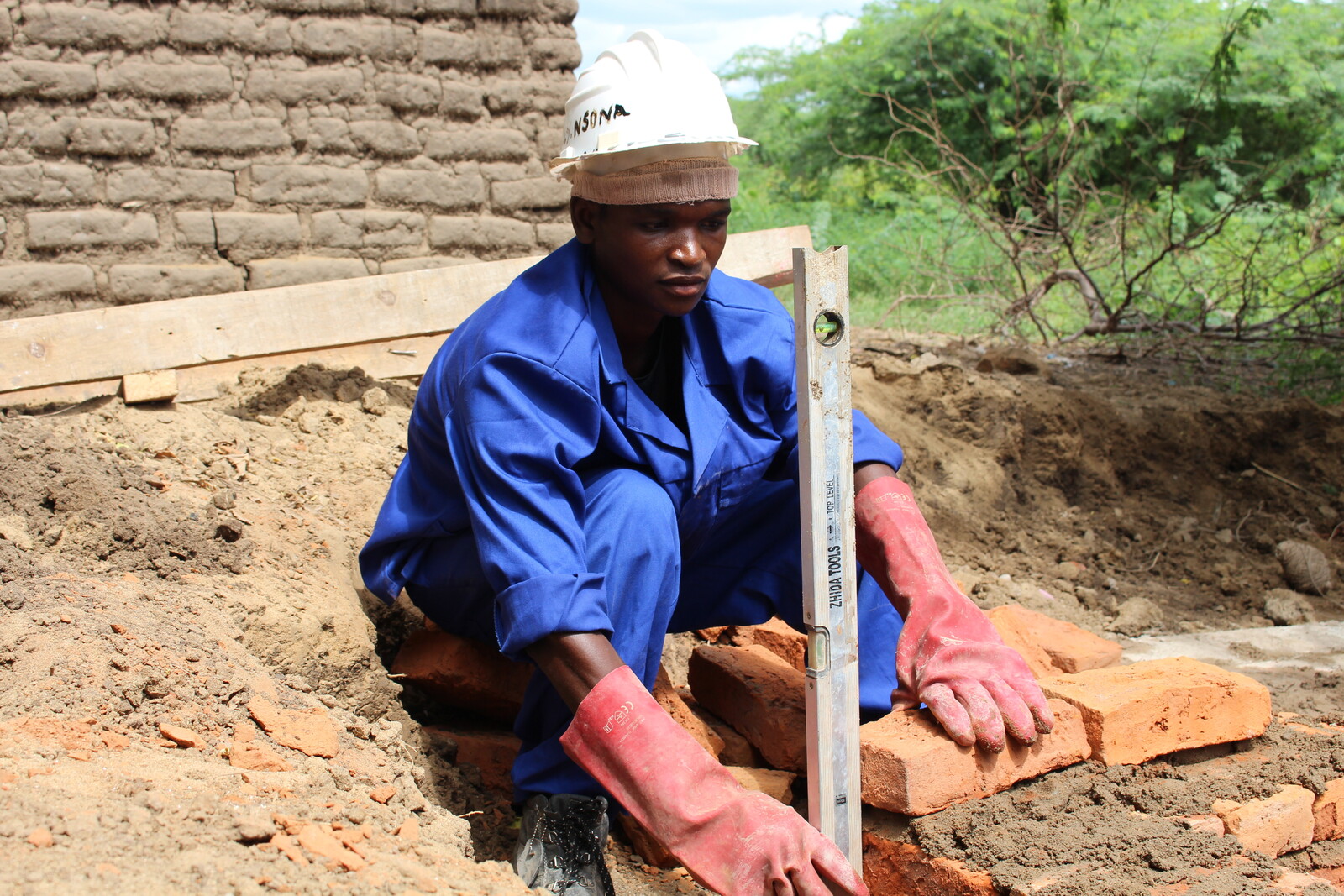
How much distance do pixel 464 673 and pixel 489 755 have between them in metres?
0.20

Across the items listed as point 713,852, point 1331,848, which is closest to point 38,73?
point 713,852

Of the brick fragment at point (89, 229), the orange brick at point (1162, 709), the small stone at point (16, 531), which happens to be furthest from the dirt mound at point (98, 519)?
the orange brick at point (1162, 709)

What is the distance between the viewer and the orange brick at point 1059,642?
9.90ft

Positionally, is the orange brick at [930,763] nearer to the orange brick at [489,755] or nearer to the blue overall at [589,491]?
the blue overall at [589,491]

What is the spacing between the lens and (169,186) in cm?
383

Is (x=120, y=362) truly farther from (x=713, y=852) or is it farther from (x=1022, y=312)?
Result: (x=1022, y=312)

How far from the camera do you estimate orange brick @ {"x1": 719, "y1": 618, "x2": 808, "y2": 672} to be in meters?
3.01

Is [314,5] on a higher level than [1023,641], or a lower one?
higher

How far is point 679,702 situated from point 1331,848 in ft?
4.48

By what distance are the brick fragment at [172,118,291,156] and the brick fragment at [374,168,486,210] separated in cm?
37

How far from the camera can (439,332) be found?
4.10 meters

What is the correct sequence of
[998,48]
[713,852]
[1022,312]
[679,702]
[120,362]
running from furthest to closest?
[998,48] < [1022,312] < [120,362] < [679,702] < [713,852]

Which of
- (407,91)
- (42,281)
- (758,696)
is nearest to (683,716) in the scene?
(758,696)

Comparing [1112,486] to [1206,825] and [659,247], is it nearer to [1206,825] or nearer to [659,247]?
[1206,825]
